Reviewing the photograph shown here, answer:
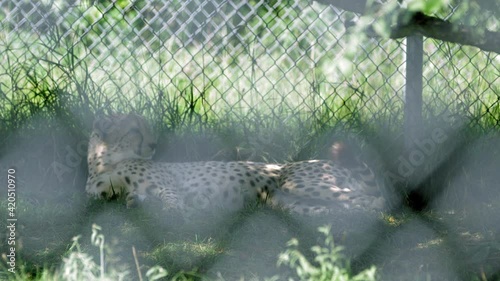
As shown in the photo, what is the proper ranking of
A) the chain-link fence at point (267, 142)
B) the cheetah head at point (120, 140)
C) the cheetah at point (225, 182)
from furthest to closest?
the cheetah head at point (120, 140) < the cheetah at point (225, 182) < the chain-link fence at point (267, 142)

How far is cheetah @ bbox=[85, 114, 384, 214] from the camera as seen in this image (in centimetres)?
336

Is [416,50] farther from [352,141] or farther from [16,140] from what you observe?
[16,140]

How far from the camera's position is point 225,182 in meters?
3.43

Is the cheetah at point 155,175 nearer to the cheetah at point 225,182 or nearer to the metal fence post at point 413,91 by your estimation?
the cheetah at point 225,182

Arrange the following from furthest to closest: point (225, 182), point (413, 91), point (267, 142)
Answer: point (267, 142) < point (413, 91) < point (225, 182)

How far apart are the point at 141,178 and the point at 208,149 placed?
0.51m

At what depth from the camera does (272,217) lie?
3.15 metres

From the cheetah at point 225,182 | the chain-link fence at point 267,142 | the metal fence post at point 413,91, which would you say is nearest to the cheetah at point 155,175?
the cheetah at point 225,182

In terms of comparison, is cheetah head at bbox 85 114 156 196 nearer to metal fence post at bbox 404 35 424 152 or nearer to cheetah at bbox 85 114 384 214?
cheetah at bbox 85 114 384 214

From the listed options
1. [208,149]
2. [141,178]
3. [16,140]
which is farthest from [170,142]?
[16,140]

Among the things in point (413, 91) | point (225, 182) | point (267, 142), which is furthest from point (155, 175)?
point (413, 91)

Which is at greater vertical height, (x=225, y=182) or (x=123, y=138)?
(x=123, y=138)

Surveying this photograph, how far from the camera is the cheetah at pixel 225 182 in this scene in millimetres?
3363

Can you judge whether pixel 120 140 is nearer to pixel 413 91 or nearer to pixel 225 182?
pixel 225 182
